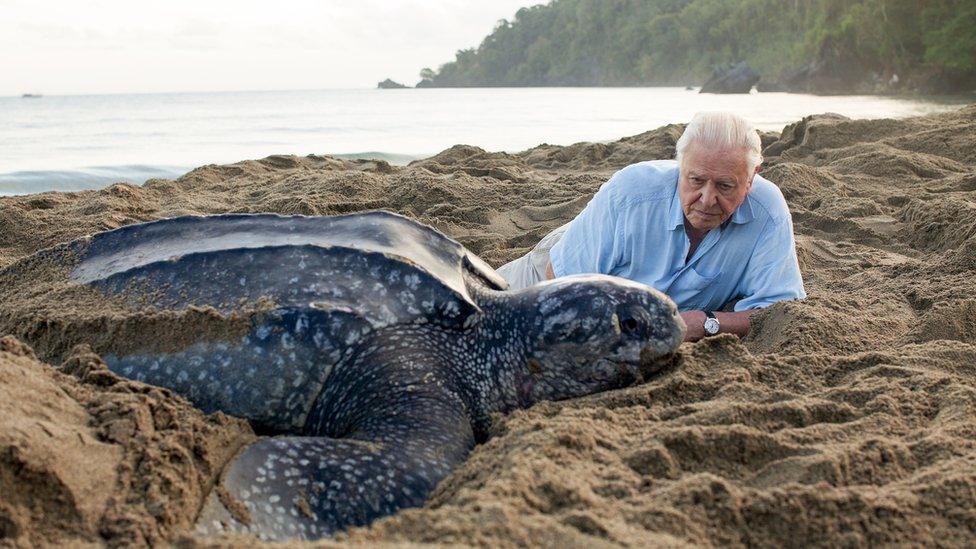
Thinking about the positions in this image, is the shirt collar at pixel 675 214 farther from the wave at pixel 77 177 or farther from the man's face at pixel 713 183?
the wave at pixel 77 177

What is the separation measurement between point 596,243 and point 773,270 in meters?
0.62

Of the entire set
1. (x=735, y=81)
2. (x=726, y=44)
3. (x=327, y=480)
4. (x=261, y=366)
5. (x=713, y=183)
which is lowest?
(x=327, y=480)

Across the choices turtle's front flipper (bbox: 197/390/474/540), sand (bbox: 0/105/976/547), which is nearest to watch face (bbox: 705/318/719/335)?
sand (bbox: 0/105/976/547)

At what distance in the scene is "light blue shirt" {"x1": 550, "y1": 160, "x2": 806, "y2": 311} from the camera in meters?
2.67

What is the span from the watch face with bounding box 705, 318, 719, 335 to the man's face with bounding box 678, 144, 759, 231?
335mm

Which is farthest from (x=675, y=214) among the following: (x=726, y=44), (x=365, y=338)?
(x=726, y=44)

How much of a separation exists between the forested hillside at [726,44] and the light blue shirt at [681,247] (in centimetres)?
2471

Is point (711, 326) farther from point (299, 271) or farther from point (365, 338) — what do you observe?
point (299, 271)

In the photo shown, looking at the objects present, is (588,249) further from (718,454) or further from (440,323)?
(718,454)

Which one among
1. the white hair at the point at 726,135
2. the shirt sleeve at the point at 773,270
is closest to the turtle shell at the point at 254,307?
the white hair at the point at 726,135

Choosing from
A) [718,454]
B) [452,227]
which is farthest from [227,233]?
[452,227]

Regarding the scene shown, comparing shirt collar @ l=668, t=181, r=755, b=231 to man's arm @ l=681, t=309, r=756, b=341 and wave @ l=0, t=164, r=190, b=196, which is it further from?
wave @ l=0, t=164, r=190, b=196

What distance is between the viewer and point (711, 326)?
8.10 feet

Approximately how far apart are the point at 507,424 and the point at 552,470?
42cm
